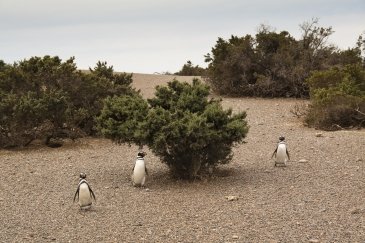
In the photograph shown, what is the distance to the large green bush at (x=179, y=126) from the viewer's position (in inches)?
391

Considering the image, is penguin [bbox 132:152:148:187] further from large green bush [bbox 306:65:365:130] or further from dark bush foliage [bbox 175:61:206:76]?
dark bush foliage [bbox 175:61:206:76]

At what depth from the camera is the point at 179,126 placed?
388 inches

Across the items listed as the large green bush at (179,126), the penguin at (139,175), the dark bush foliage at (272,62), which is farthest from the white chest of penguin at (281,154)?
the dark bush foliage at (272,62)

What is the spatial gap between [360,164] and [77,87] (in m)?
8.43

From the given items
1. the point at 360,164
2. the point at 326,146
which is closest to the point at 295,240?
the point at 360,164

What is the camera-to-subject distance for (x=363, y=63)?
79.6 feet

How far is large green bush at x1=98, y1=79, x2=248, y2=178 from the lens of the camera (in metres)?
9.94

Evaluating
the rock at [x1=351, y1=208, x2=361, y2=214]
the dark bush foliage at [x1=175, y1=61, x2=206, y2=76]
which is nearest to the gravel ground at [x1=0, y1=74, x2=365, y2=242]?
the rock at [x1=351, y1=208, x2=361, y2=214]

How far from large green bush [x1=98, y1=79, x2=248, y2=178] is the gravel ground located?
520mm

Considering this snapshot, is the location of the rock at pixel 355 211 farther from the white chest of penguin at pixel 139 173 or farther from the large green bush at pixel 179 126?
the white chest of penguin at pixel 139 173

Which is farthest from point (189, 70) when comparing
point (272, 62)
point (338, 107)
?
point (338, 107)

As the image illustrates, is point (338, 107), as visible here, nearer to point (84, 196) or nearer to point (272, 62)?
point (272, 62)

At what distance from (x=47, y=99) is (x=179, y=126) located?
6.14 metres

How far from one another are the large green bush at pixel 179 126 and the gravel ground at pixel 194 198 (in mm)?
520
